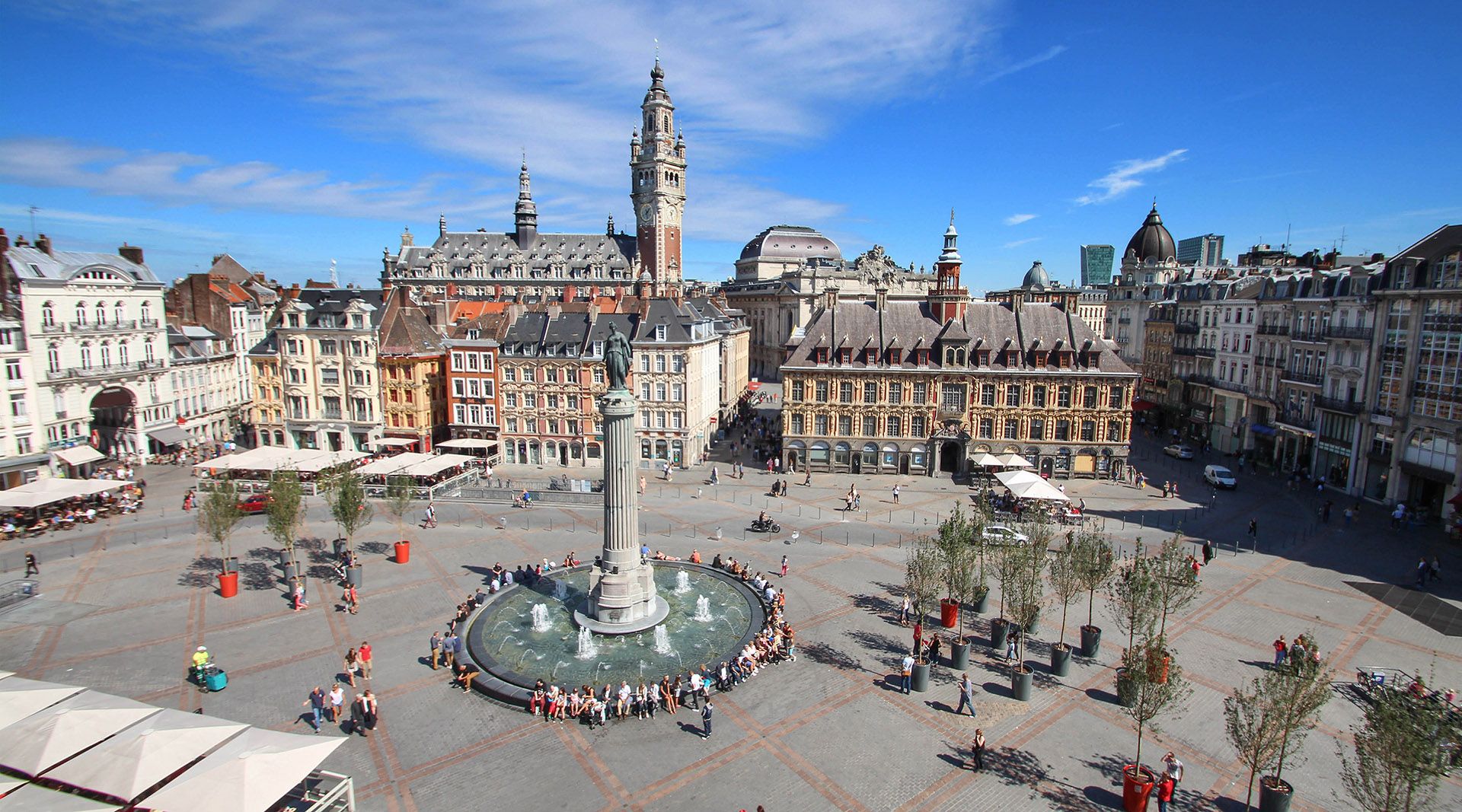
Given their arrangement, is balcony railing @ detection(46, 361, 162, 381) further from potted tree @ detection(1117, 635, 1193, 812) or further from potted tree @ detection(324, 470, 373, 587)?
potted tree @ detection(1117, 635, 1193, 812)

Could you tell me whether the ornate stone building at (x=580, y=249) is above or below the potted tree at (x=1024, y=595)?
above

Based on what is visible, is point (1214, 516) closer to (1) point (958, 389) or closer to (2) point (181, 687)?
(1) point (958, 389)

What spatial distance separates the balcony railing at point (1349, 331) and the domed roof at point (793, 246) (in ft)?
364

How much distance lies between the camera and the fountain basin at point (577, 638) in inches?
1013

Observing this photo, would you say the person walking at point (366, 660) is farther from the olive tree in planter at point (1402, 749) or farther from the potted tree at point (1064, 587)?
the olive tree in planter at point (1402, 749)

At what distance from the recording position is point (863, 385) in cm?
5888

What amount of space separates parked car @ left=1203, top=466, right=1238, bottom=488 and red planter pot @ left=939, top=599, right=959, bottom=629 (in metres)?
36.8

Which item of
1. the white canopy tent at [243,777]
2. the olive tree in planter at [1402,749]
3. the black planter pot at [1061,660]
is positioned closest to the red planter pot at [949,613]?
the black planter pot at [1061,660]

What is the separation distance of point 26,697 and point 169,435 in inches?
2050

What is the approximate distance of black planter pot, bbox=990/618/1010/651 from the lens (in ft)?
92.2

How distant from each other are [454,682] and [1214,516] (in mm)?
47684

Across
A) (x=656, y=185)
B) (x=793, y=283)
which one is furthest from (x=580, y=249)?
(x=793, y=283)

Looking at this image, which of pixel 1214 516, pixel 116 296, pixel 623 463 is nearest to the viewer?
pixel 623 463

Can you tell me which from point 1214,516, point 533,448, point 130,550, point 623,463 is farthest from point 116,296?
point 1214,516
